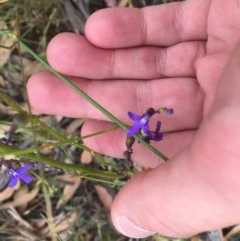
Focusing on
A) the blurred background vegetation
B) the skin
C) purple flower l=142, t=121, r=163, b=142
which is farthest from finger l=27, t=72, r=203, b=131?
the blurred background vegetation

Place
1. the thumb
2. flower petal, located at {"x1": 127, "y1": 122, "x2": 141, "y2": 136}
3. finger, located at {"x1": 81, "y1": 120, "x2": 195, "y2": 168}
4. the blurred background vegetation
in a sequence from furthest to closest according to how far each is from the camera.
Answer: the blurred background vegetation
finger, located at {"x1": 81, "y1": 120, "x2": 195, "y2": 168}
flower petal, located at {"x1": 127, "y1": 122, "x2": 141, "y2": 136}
the thumb

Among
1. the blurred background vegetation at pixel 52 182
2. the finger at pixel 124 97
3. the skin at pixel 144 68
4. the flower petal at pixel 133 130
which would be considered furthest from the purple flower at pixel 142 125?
the blurred background vegetation at pixel 52 182

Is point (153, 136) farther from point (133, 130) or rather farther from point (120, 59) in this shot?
point (120, 59)

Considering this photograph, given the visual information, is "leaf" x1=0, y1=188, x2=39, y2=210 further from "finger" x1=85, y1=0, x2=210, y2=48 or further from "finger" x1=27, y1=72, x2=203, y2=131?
"finger" x1=85, y1=0, x2=210, y2=48

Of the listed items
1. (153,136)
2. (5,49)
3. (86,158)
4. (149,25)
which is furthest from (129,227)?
(5,49)

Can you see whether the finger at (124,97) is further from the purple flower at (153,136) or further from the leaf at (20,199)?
the leaf at (20,199)

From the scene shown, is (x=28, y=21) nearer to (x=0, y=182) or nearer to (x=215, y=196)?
(x=0, y=182)
